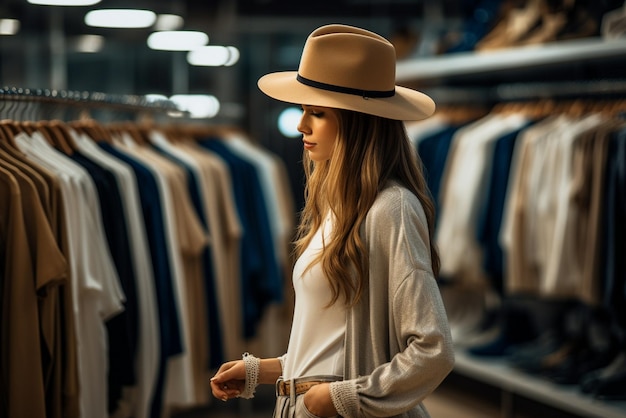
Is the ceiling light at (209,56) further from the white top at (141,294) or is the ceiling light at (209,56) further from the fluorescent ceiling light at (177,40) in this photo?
the white top at (141,294)

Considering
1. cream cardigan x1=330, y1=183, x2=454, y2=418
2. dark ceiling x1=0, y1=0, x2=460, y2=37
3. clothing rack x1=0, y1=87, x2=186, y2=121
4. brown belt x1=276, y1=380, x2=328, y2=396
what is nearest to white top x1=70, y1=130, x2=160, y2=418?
clothing rack x1=0, y1=87, x2=186, y2=121

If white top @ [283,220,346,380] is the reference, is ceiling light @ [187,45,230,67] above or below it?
below

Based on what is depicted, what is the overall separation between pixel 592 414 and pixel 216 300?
5.60 feet

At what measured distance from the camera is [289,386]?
2.09m

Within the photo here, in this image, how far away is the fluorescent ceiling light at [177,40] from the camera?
6582 millimetres

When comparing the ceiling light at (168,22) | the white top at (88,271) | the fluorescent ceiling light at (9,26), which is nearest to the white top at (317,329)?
the white top at (88,271)

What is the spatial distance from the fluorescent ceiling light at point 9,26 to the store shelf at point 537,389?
3408mm

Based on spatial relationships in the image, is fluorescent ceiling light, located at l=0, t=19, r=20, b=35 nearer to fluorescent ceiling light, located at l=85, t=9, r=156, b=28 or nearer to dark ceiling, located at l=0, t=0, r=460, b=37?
dark ceiling, located at l=0, t=0, r=460, b=37

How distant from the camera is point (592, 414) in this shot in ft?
13.2

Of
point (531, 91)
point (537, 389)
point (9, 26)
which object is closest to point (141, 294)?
point (537, 389)

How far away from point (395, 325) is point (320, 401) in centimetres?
23

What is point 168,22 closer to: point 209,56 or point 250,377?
point 209,56

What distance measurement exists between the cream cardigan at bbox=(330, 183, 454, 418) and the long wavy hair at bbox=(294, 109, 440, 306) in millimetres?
26

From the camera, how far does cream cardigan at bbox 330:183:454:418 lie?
1.92m
